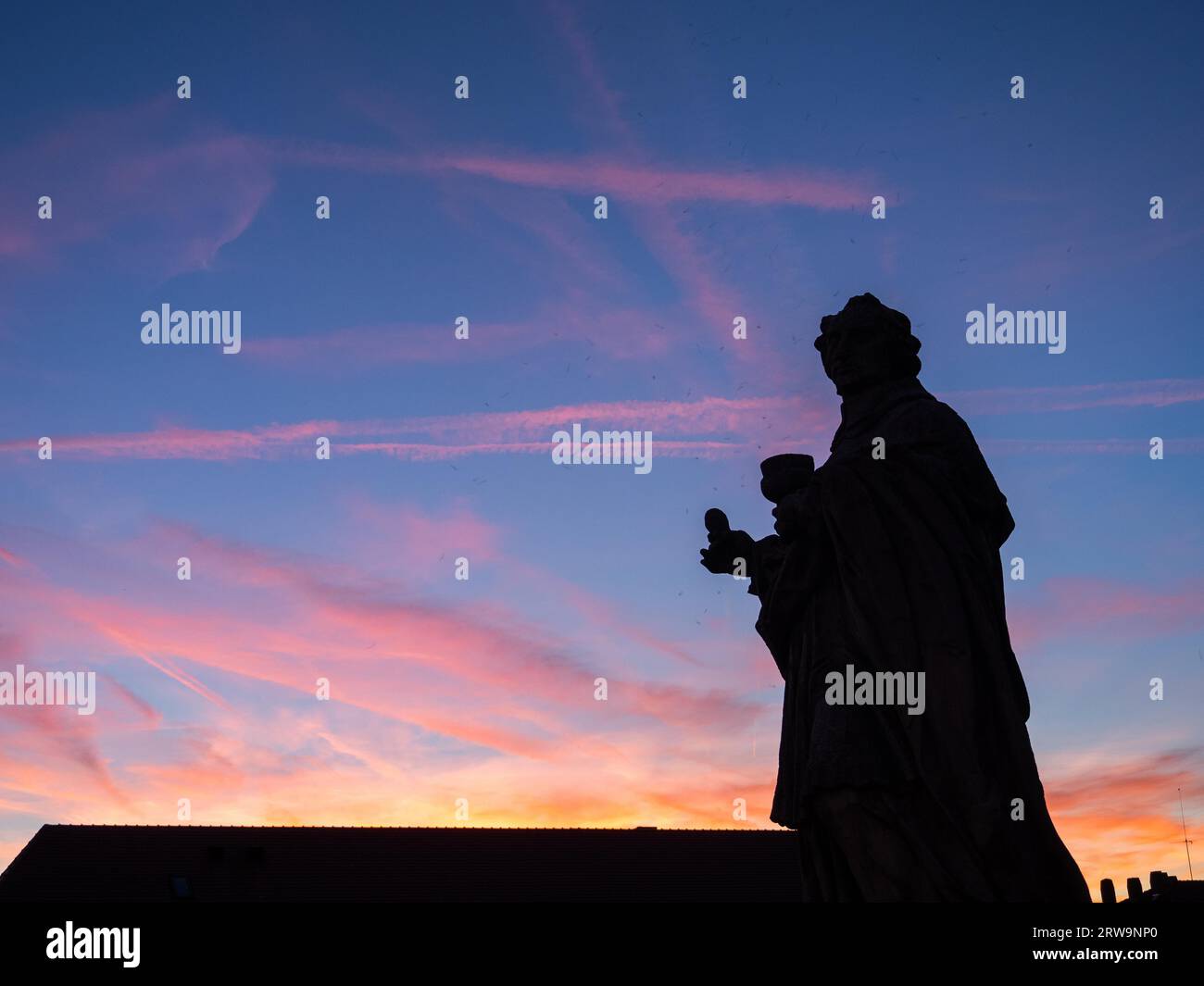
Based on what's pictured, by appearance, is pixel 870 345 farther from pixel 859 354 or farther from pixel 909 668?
pixel 909 668

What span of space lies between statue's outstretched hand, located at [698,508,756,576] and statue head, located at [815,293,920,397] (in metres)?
1.26

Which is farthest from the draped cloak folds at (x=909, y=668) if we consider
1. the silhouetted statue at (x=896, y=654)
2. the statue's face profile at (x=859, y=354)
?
the statue's face profile at (x=859, y=354)

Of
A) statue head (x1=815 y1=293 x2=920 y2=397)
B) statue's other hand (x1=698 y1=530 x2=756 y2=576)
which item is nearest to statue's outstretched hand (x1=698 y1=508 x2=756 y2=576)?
statue's other hand (x1=698 y1=530 x2=756 y2=576)

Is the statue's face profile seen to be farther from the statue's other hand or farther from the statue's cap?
the statue's other hand

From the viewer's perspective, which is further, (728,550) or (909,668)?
(728,550)

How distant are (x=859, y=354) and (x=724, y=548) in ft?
5.43

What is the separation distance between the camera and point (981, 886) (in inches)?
346

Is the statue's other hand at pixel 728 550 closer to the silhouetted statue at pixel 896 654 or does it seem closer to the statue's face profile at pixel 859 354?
the silhouetted statue at pixel 896 654

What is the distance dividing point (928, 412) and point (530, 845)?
56.7 metres

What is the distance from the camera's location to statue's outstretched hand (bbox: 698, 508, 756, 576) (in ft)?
35.3

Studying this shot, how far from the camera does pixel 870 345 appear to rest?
1065 centimetres


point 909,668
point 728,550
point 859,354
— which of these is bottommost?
point 909,668

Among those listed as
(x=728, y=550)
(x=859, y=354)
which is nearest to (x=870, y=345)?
(x=859, y=354)

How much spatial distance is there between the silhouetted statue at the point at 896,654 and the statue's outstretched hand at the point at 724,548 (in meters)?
0.01
